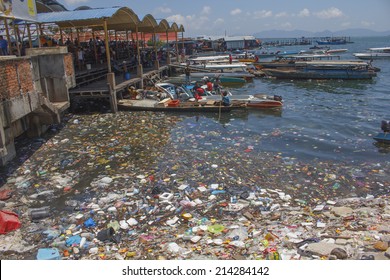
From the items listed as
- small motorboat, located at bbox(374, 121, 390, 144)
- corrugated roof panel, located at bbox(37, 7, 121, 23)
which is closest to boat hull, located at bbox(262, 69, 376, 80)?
small motorboat, located at bbox(374, 121, 390, 144)

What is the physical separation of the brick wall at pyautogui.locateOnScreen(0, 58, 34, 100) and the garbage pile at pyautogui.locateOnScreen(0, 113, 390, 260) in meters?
2.44

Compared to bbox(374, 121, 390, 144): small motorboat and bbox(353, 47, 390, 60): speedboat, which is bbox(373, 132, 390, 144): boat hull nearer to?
bbox(374, 121, 390, 144): small motorboat

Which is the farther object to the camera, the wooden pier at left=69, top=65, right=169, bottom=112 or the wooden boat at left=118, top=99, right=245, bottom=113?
the wooden boat at left=118, top=99, right=245, bottom=113

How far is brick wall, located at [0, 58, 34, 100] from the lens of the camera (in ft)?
27.7

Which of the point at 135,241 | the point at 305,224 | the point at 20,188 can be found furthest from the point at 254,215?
the point at 20,188

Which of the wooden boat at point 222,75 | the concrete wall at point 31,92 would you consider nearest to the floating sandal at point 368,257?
the concrete wall at point 31,92

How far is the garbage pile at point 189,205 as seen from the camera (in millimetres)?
5766

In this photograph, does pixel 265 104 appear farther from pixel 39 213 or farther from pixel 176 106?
pixel 39 213

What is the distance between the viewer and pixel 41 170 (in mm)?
9859

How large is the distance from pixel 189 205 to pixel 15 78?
20.5ft

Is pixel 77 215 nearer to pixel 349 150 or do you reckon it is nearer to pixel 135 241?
pixel 135 241

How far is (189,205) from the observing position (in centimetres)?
754

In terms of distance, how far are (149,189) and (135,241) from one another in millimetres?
2391

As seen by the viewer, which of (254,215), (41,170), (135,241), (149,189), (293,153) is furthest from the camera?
(293,153)
